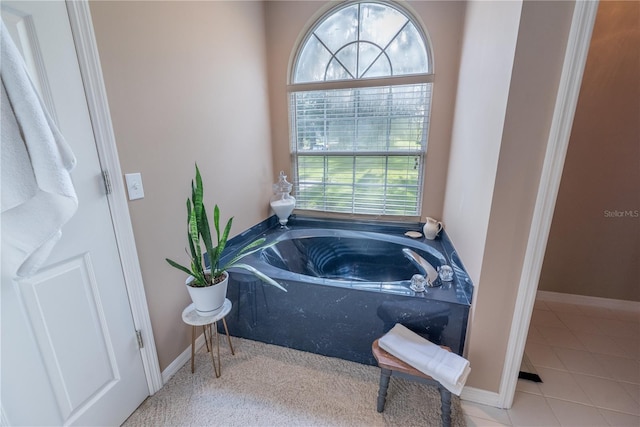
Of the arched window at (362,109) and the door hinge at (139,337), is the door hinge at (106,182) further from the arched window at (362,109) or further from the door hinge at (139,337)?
the arched window at (362,109)

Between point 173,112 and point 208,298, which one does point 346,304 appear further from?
point 173,112

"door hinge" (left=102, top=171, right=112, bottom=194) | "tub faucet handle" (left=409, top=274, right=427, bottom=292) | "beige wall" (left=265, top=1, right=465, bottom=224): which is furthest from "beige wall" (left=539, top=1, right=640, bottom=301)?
"door hinge" (left=102, top=171, right=112, bottom=194)

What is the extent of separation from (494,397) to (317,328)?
0.97 m

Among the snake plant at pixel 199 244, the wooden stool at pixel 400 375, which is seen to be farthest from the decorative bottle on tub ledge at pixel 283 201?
the wooden stool at pixel 400 375

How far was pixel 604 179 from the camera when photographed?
1.95 m

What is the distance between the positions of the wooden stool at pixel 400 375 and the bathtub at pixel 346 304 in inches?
7.1

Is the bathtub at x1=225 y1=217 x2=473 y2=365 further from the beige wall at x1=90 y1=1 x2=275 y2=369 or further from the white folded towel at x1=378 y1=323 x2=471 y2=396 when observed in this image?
the beige wall at x1=90 y1=1 x2=275 y2=369

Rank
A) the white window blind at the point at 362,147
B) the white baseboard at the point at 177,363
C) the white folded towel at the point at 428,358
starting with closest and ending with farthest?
the white folded towel at the point at 428,358, the white baseboard at the point at 177,363, the white window blind at the point at 362,147

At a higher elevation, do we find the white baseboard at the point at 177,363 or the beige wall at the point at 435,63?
the beige wall at the point at 435,63

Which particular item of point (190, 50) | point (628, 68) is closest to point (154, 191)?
point (190, 50)

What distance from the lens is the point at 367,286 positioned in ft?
4.86

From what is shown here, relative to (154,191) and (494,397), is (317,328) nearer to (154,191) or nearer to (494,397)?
(494,397)

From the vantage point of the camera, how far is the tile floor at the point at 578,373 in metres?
1.29

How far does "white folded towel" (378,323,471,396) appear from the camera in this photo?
3.62 feet
